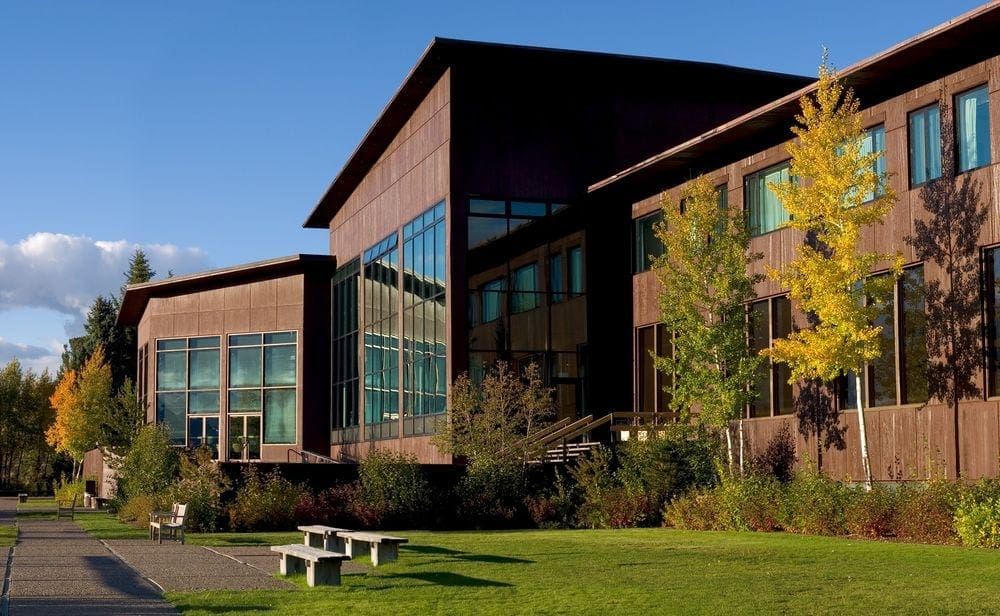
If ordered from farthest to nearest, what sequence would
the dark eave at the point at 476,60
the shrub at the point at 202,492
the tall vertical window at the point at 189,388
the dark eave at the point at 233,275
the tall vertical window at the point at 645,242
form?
1. the tall vertical window at the point at 189,388
2. the dark eave at the point at 233,275
3. the dark eave at the point at 476,60
4. the tall vertical window at the point at 645,242
5. the shrub at the point at 202,492

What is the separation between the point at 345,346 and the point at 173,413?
38.1 ft

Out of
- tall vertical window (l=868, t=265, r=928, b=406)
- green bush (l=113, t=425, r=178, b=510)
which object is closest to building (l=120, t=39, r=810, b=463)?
green bush (l=113, t=425, r=178, b=510)

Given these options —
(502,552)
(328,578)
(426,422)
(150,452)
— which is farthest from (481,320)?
(328,578)

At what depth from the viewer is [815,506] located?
82.8 ft

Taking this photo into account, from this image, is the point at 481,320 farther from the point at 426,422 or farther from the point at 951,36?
the point at 951,36

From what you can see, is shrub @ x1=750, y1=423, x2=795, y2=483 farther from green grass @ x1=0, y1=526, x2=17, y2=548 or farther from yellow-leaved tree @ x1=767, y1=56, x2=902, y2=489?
green grass @ x1=0, y1=526, x2=17, y2=548

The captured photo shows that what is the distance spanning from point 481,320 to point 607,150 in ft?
22.4

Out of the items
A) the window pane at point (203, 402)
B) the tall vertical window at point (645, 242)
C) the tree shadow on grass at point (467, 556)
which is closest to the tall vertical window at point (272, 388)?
the window pane at point (203, 402)

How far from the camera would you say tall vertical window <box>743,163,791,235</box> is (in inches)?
1255

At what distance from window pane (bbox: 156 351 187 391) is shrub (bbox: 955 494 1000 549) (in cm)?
4657

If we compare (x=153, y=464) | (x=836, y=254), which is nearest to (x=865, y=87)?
(x=836, y=254)

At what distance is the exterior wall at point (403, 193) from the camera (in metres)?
41.3

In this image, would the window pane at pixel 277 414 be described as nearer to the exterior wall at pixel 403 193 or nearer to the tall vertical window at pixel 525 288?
the exterior wall at pixel 403 193

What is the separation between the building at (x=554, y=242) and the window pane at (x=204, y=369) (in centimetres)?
149
